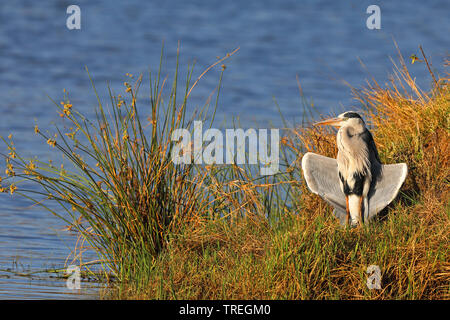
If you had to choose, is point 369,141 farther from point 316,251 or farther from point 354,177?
point 316,251

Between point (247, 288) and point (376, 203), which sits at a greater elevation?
point (376, 203)

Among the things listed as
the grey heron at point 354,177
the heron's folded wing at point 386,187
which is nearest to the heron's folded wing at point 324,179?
the grey heron at point 354,177

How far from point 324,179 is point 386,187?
0.62 m

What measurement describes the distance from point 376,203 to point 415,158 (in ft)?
3.56

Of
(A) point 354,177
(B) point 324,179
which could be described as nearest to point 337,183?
(B) point 324,179

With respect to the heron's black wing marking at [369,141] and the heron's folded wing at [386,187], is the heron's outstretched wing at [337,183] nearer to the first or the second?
the heron's folded wing at [386,187]

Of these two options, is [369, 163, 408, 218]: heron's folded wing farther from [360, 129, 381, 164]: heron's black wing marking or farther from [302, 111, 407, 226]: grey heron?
[360, 129, 381, 164]: heron's black wing marking

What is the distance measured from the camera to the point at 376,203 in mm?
7469

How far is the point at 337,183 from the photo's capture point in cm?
764

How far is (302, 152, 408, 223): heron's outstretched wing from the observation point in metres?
7.43

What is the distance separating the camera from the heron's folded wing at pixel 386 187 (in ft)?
24.2

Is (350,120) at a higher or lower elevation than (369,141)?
higher

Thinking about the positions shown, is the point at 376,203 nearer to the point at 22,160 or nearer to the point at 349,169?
the point at 349,169
